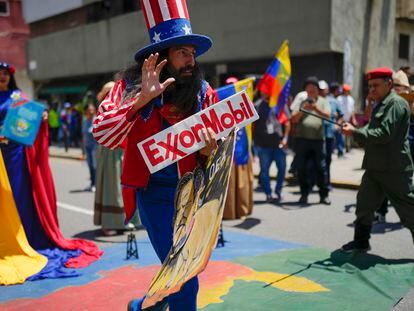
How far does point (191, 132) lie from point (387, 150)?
271 centimetres

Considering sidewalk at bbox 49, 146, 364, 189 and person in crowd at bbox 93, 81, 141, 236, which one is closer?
person in crowd at bbox 93, 81, 141, 236

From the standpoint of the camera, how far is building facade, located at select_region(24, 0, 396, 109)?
1387 centimetres

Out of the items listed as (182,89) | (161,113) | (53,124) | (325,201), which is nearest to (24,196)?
(161,113)

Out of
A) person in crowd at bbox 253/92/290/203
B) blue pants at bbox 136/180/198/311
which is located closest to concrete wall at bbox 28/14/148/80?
person in crowd at bbox 253/92/290/203

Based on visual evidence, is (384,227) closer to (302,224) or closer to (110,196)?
(302,224)

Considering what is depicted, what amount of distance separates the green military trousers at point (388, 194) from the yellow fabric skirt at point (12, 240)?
3224 mm

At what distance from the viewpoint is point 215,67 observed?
56.6 ft

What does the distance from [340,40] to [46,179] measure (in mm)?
11095

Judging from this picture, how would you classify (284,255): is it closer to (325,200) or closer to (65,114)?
→ (325,200)

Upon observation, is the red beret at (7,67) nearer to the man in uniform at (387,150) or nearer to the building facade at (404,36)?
the man in uniform at (387,150)

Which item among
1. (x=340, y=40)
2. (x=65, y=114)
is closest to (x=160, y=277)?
(x=340, y=40)

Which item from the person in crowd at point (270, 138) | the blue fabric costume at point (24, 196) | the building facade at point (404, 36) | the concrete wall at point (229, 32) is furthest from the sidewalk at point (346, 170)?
the blue fabric costume at point (24, 196)

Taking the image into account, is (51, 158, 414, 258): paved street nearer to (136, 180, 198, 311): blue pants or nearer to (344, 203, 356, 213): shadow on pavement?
(344, 203, 356, 213): shadow on pavement

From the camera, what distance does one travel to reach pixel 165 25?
8.54 ft
